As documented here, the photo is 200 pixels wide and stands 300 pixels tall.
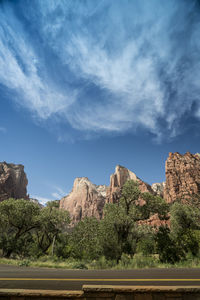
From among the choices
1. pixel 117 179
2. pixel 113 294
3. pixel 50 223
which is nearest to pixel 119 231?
pixel 50 223

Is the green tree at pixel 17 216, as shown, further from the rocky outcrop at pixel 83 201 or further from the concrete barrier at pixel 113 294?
the rocky outcrop at pixel 83 201

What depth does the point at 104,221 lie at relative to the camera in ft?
68.2

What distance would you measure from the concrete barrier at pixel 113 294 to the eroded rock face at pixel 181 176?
426 ft

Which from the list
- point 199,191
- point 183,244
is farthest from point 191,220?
point 199,191

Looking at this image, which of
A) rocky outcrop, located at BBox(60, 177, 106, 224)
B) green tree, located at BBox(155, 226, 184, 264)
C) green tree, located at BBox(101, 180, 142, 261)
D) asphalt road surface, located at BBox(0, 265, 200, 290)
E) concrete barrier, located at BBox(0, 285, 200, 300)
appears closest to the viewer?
concrete barrier, located at BBox(0, 285, 200, 300)

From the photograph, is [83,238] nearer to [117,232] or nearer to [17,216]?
[17,216]

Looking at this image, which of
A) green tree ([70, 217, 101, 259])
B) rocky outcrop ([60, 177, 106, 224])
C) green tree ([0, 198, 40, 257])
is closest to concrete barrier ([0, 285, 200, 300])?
green tree ([70, 217, 101, 259])

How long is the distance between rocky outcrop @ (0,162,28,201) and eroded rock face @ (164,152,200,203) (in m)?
114

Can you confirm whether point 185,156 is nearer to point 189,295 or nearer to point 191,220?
point 191,220

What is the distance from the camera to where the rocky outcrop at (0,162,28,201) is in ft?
473

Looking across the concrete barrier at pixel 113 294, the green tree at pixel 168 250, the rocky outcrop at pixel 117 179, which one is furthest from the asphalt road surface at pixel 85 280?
the rocky outcrop at pixel 117 179

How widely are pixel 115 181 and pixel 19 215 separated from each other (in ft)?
482

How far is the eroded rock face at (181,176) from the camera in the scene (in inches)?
5049

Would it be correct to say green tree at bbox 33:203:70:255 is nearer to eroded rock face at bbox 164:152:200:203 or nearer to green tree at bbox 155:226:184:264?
green tree at bbox 155:226:184:264
